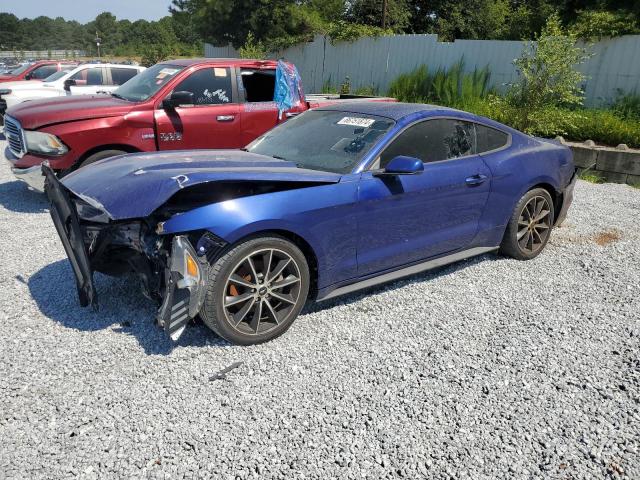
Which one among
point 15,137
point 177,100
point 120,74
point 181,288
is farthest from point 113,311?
point 120,74

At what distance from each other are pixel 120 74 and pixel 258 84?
19.7ft

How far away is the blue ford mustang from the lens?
3.07 m

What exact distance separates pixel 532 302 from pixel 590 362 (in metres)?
0.91

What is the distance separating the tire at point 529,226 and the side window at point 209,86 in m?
4.05

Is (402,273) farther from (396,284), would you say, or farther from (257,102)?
(257,102)

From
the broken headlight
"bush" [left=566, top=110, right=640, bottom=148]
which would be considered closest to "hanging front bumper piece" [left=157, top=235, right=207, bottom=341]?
the broken headlight

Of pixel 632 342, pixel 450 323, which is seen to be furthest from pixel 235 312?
pixel 632 342

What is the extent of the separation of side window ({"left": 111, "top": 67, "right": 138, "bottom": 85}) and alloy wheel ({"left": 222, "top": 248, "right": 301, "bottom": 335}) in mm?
→ 9937

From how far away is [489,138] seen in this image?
4.61m

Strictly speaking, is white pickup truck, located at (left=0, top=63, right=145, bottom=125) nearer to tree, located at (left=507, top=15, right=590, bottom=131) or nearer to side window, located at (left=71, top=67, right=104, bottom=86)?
side window, located at (left=71, top=67, right=104, bottom=86)

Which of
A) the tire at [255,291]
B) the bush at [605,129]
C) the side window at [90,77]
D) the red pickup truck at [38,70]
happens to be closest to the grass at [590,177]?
the bush at [605,129]

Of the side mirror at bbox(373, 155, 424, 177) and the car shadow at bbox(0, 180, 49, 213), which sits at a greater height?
the side mirror at bbox(373, 155, 424, 177)

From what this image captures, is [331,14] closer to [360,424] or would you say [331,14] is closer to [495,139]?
[495,139]

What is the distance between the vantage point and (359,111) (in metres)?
4.27
